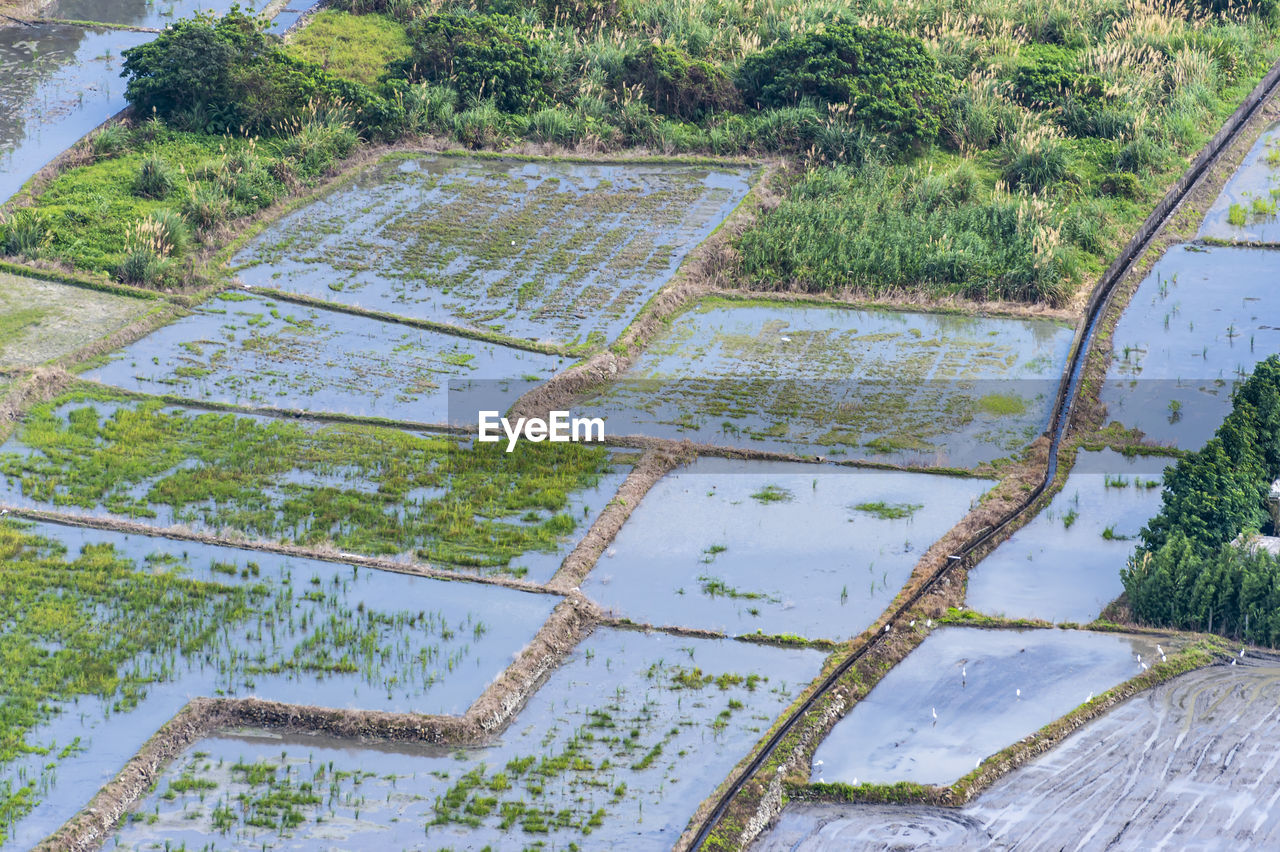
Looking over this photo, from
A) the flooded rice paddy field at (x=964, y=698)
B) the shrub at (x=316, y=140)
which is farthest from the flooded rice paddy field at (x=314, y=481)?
the shrub at (x=316, y=140)

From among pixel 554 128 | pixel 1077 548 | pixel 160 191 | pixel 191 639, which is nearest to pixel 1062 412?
pixel 1077 548

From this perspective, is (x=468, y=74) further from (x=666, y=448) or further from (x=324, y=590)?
(x=324, y=590)

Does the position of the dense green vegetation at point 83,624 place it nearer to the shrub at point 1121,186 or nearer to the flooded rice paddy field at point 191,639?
the flooded rice paddy field at point 191,639

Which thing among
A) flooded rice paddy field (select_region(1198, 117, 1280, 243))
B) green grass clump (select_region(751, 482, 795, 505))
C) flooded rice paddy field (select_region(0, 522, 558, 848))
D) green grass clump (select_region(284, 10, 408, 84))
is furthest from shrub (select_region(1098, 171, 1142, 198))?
flooded rice paddy field (select_region(0, 522, 558, 848))

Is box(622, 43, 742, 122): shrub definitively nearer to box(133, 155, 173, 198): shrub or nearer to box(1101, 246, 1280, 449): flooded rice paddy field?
box(1101, 246, 1280, 449): flooded rice paddy field

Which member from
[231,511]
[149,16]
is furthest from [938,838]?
[149,16]

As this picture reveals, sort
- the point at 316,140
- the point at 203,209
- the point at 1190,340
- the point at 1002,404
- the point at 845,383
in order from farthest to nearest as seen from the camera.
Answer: the point at 316,140
the point at 203,209
the point at 1190,340
the point at 845,383
the point at 1002,404

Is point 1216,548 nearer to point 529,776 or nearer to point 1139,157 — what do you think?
point 529,776
